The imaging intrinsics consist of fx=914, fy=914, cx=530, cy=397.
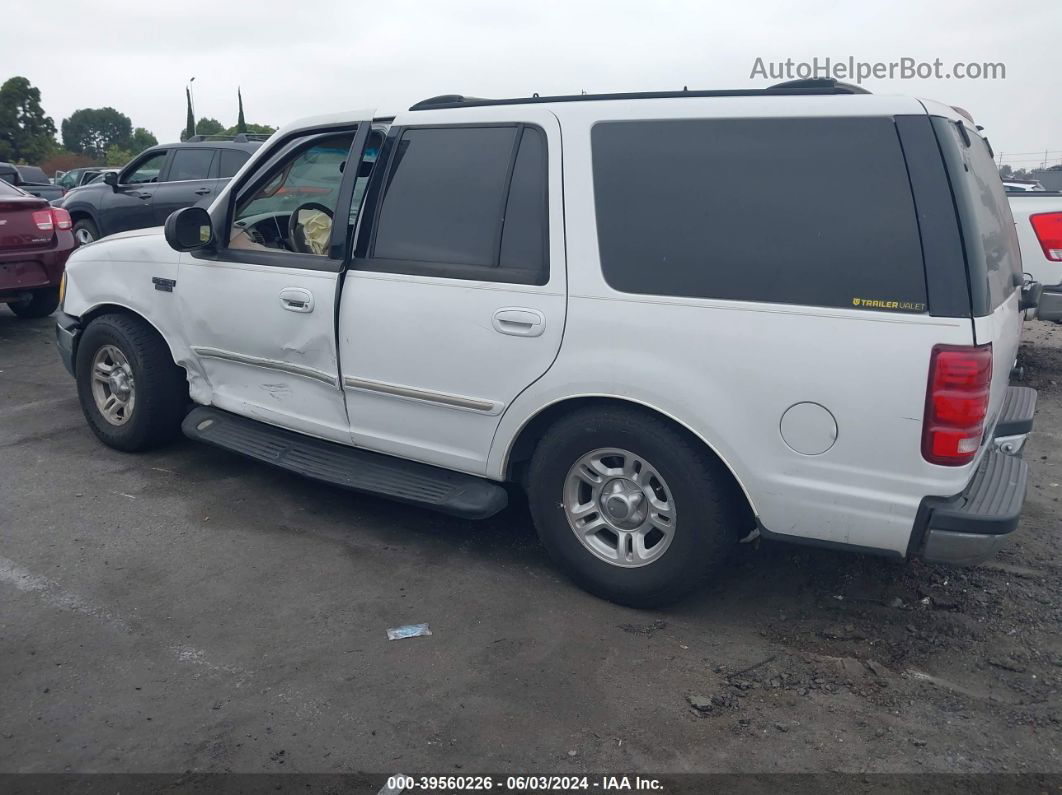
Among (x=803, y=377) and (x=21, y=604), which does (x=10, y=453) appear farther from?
(x=803, y=377)

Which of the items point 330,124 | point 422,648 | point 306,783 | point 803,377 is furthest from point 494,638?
point 330,124

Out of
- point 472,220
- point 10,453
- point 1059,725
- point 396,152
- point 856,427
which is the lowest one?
point 1059,725

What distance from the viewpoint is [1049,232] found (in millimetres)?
7359

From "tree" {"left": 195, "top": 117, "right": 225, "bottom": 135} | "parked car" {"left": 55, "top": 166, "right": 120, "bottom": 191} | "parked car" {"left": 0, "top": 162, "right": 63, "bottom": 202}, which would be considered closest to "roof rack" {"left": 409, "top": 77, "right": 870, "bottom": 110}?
"parked car" {"left": 0, "top": 162, "right": 63, "bottom": 202}

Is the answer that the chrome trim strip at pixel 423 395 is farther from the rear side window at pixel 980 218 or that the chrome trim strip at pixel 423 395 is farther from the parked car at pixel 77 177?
the parked car at pixel 77 177

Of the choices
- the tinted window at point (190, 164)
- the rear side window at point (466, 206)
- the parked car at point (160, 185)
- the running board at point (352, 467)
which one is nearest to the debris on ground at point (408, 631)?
the running board at point (352, 467)

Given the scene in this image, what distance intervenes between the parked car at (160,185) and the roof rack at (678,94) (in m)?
8.40

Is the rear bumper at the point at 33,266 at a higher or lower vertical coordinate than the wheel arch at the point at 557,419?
higher

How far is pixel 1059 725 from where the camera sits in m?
2.98

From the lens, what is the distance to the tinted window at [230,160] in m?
11.9

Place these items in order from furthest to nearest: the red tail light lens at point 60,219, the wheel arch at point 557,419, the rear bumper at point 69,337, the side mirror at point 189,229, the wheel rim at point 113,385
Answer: the red tail light lens at point 60,219, the rear bumper at point 69,337, the wheel rim at point 113,385, the side mirror at point 189,229, the wheel arch at point 557,419

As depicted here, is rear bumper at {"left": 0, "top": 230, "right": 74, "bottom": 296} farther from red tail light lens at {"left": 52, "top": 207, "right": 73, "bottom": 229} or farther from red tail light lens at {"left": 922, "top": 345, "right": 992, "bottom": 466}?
red tail light lens at {"left": 922, "top": 345, "right": 992, "bottom": 466}

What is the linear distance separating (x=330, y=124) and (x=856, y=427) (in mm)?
2878

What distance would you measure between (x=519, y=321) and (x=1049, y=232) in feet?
18.7
